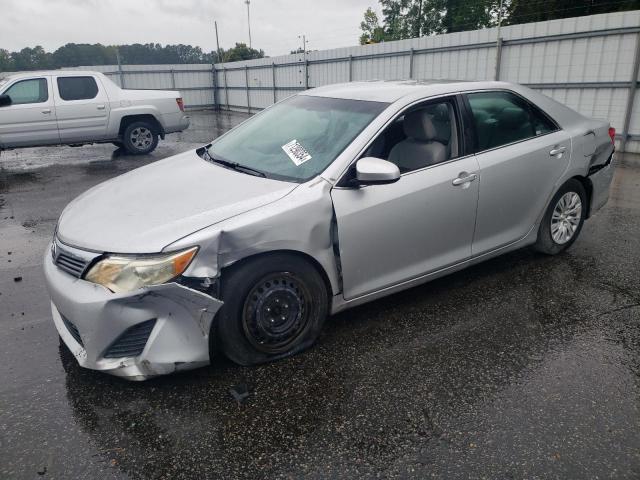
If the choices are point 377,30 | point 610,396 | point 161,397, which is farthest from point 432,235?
point 377,30

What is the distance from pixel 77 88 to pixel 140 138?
153cm

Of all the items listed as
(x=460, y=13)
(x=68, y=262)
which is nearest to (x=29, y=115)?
(x=68, y=262)

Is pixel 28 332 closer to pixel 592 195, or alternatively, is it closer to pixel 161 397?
pixel 161 397

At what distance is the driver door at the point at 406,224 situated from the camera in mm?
3061

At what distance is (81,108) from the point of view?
33.4ft

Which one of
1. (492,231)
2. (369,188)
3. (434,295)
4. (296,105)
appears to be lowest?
(434,295)

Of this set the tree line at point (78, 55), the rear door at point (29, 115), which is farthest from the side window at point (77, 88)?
the tree line at point (78, 55)

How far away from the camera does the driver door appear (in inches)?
120

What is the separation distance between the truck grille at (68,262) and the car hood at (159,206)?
0.21 feet

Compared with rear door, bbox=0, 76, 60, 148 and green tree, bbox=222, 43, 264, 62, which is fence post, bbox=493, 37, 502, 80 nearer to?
rear door, bbox=0, 76, 60, 148

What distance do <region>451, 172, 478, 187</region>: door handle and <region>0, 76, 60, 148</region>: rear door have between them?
30.3 feet

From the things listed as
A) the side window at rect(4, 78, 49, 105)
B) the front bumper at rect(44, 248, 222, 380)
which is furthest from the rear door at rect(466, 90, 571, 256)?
the side window at rect(4, 78, 49, 105)

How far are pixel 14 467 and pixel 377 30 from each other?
61.2 metres

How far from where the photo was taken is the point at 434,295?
390 cm
